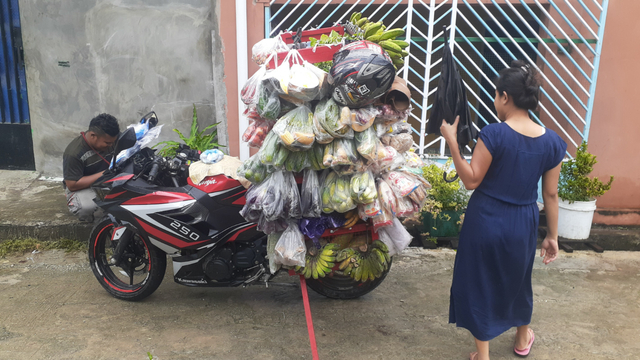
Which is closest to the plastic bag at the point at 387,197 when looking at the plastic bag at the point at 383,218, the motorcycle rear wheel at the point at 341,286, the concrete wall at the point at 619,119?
the plastic bag at the point at 383,218

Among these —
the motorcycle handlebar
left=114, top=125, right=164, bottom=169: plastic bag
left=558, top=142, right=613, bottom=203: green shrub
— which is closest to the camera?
the motorcycle handlebar

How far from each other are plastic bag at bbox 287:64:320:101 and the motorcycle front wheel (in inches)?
67.8

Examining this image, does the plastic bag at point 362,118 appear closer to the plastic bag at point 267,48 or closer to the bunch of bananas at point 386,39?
the bunch of bananas at point 386,39

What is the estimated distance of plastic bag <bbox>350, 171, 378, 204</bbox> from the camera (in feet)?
8.93

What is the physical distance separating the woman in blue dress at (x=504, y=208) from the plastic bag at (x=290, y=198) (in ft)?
2.96

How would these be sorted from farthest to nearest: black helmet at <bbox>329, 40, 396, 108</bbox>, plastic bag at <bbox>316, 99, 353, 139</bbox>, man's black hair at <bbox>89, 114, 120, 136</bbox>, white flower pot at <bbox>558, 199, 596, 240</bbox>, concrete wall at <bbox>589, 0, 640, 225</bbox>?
1. concrete wall at <bbox>589, 0, 640, 225</bbox>
2. white flower pot at <bbox>558, 199, 596, 240</bbox>
3. man's black hair at <bbox>89, 114, 120, 136</bbox>
4. plastic bag at <bbox>316, 99, 353, 139</bbox>
5. black helmet at <bbox>329, 40, 396, 108</bbox>

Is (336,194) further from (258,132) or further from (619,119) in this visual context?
(619,119)

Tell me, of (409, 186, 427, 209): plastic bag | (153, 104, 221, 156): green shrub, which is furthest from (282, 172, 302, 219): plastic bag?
(153, 104, 221, 156): green shrub

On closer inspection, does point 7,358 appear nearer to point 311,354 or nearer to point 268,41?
point 311,354

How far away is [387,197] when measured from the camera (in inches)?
111

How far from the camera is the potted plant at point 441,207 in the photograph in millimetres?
4734

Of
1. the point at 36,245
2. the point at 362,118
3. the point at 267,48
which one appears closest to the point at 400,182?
the point at 362,118

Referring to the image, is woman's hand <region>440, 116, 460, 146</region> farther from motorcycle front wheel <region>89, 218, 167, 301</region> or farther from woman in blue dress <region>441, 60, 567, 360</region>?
motorcycle front wheel <region>89, 218, 167, 301</region>

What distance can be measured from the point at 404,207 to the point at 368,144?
475 millimetres
